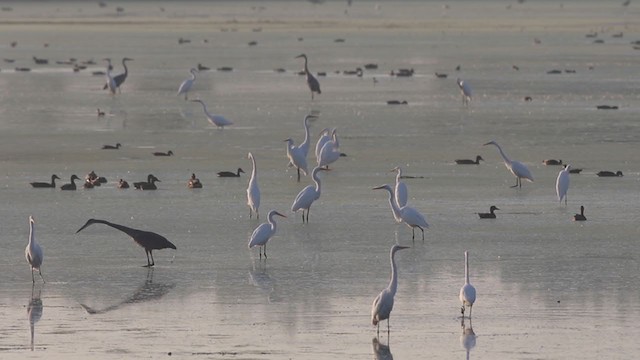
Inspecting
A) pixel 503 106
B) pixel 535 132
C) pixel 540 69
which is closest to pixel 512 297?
pixel 535 132

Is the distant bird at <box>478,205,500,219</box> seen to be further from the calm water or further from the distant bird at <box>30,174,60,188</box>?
the distant bird at <box>30,174,60,188</box>

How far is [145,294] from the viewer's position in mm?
15703

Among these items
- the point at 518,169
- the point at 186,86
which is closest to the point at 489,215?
the point at 518,169

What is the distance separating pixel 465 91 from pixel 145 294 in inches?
1034

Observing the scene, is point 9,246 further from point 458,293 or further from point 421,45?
point 421,45

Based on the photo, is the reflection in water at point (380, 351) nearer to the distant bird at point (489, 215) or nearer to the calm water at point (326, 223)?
the calm water at point (326, 223)

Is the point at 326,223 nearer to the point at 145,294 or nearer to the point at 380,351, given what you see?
the point at 145,294

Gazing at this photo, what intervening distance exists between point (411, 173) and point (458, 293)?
10535mm

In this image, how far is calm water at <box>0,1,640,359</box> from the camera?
45.0 ft

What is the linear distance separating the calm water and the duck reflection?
0.04 m

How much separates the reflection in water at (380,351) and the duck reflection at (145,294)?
119 inches

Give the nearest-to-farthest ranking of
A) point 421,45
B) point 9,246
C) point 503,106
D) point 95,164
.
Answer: point 9,246 → point 95,164 → point 503,106 → point 421,45

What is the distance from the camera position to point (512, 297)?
604 inches

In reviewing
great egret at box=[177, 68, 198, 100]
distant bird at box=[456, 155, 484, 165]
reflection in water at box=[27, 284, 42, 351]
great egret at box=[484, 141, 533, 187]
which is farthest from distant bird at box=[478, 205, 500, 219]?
great egret at box=[177, 68, 198, 100]
